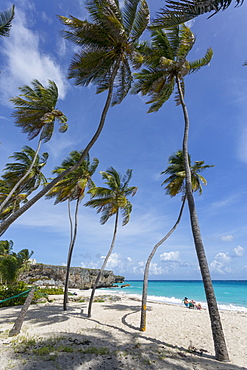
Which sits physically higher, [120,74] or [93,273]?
[120,74]

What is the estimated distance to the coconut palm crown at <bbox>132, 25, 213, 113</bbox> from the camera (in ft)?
29.1

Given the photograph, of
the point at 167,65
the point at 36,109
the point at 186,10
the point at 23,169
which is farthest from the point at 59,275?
the point at 186,10

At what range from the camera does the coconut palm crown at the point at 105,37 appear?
684 centimetres

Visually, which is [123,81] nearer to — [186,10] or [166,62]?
[166,62]

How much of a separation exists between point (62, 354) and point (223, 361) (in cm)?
407

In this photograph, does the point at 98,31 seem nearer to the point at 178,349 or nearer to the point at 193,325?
the point at 178,349

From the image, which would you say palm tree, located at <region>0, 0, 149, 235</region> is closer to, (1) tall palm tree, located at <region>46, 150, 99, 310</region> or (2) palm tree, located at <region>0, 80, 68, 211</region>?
(2) palm tree, located at <region>0, 80, 68, 211</region>

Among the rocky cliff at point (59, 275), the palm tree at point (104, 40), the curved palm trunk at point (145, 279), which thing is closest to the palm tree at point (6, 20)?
the palm tree at point (104, 40)

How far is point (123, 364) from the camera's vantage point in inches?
183

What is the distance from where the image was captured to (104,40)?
739 centimetres

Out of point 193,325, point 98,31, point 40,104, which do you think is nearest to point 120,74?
point 98,31

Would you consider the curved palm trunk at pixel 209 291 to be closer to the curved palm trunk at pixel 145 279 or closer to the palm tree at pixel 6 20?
the curved palm trunk at pixel 145 279

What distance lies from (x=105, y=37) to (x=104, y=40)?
0.11 meters

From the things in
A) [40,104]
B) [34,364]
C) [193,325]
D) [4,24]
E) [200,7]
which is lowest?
[193,325]
